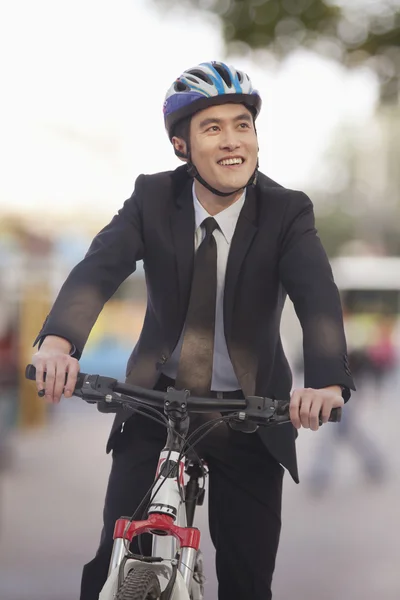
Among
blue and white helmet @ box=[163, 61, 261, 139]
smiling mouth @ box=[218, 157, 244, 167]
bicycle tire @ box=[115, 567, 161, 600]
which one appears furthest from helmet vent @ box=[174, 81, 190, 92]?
bicycle tire @ box=[115, 567, 161, 600]

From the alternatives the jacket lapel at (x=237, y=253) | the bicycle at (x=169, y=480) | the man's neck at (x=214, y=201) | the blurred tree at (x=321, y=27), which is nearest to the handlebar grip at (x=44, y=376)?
the bicycle at (x=169, y=480)

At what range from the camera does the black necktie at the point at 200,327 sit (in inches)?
122

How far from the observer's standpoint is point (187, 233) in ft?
10.5

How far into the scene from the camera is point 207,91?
314 centimetres

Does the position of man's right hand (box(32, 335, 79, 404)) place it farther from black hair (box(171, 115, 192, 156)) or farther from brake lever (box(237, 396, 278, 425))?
black hair (box(171, 115, 192, 156))

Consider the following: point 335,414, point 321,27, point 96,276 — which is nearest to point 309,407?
point 335,414

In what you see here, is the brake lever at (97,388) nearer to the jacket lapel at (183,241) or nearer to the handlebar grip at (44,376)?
the handlebar grip at (44,376)

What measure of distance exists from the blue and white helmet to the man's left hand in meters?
1.00

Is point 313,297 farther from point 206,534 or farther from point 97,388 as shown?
point 206,534

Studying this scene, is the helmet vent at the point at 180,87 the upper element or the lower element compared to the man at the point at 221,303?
upper

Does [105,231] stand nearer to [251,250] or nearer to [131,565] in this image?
[251,250]

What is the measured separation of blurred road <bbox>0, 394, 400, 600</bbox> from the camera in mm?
5840

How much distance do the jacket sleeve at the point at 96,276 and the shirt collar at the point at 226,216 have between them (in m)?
0.18

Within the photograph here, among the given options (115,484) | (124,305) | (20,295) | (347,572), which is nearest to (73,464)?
(20,295)
